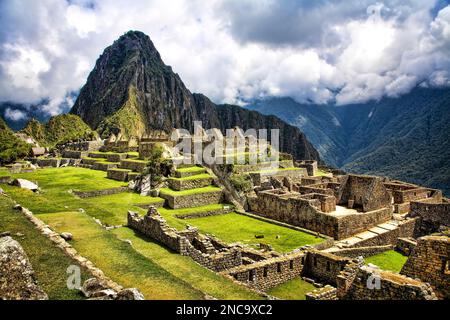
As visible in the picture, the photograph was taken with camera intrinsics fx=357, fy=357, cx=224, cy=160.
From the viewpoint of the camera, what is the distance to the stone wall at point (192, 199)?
30984mm

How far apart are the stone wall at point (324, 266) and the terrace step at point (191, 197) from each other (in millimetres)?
16794

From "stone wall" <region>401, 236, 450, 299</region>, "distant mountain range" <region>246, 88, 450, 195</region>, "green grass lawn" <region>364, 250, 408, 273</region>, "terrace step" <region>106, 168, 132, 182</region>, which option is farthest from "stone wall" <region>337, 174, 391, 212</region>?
"distant mountain range" <region>246, 88, 450, 195</region>

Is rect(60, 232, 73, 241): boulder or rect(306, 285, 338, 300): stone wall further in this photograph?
rect(60, 232, 73, 241): boulder

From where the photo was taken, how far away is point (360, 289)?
8719 mm

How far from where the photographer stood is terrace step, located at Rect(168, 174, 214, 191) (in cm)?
3356

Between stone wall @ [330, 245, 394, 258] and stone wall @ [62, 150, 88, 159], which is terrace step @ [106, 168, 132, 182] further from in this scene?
stone wall @ [330, 245, 394, 258]

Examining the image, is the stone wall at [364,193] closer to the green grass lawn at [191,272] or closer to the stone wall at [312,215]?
the stone wall at [312,215]

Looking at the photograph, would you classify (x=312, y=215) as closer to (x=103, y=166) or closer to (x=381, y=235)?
(x=381, y=235)

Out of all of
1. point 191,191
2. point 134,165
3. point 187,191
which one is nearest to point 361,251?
point 191,191

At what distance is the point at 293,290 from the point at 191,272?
542 centimetres

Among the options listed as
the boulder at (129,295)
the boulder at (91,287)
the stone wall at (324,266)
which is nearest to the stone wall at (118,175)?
the stone wall at (324,266)

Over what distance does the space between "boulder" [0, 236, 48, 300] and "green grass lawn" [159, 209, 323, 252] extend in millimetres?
13160

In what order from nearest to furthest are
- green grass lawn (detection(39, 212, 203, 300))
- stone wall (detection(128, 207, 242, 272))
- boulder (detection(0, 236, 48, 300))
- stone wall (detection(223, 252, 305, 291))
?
boulder (detection(0, 236, 48, 300)) → green grass lawn (detection(39, 212, 203, 300)) → stone wall (detection(128, 207, 242, 272)) → stone wall (detection(223, 252, 305, 291))
